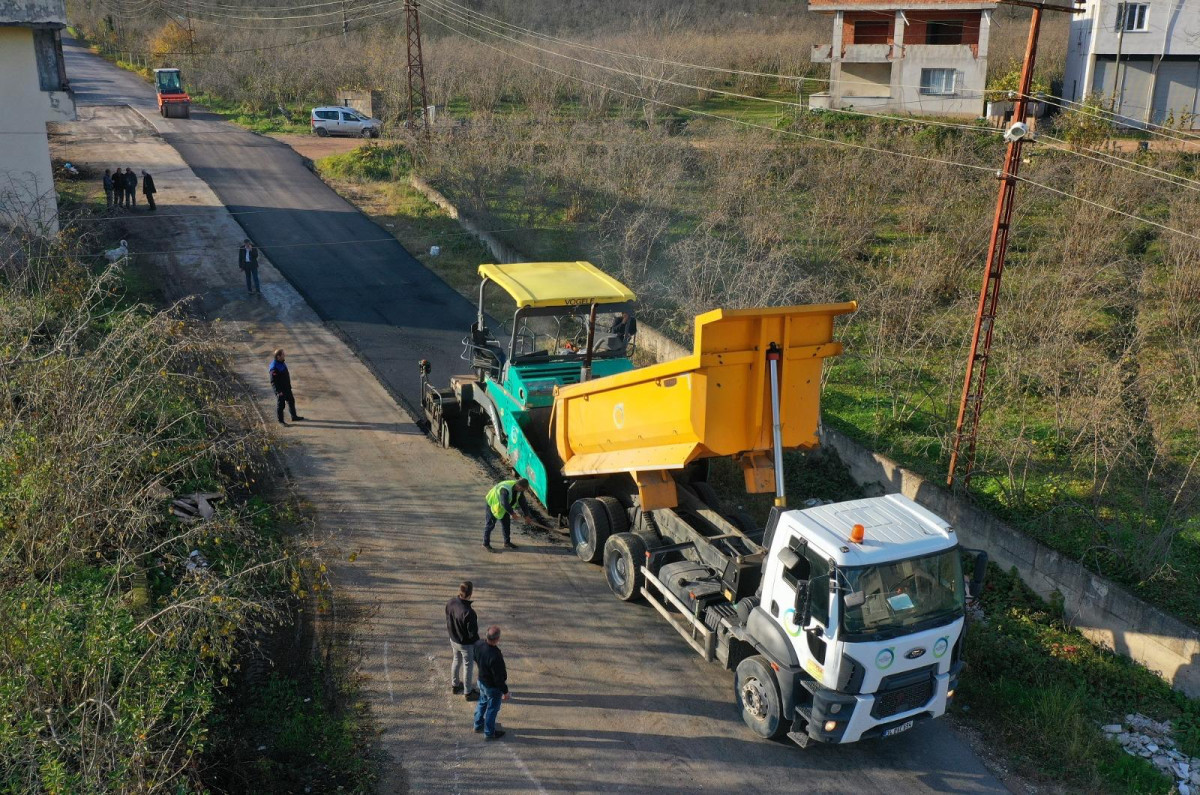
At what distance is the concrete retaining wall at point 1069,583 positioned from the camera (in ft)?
30.6

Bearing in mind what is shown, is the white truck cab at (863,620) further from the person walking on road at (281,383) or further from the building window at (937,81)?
the building window at (937,81)

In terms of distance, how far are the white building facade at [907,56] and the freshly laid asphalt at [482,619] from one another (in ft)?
71.7

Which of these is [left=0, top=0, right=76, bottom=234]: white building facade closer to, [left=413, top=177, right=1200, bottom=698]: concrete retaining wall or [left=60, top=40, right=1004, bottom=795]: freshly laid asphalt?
[left=60, top=40, right=1004, bottom=795]: freshly laid asphalt

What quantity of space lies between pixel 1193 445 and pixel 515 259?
14.8 m

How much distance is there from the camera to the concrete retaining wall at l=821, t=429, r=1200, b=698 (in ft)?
30.6

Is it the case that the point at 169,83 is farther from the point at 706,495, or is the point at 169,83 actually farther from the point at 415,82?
the point at 706,495

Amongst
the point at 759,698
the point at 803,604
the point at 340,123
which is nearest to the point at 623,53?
the point at 340,123

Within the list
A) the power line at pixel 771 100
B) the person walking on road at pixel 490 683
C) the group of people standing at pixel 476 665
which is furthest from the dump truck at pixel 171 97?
the person walking on road at pixel 490 683

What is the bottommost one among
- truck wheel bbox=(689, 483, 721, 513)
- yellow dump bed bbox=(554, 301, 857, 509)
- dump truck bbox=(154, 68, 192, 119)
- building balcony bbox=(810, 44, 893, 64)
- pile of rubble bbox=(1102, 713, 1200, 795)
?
pile of rubble bbox=(1102, 713, 1200, 795)

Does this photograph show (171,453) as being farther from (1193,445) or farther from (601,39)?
(601,39)

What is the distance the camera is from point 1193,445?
1346 cm

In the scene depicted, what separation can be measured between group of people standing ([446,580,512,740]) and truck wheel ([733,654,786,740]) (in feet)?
7.26

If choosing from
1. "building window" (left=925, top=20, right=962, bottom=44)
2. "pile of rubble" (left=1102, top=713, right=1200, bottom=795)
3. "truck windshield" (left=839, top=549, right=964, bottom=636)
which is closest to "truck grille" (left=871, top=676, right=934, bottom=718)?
"truck windshield" (left=839, top=549, right=964, bottom=636)

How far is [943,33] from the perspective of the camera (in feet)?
114
